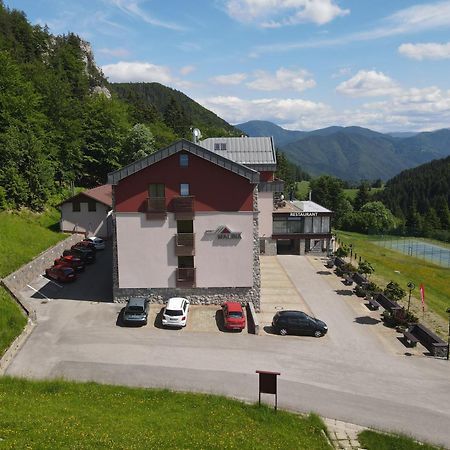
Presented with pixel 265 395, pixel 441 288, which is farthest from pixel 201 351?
pixel 441 288

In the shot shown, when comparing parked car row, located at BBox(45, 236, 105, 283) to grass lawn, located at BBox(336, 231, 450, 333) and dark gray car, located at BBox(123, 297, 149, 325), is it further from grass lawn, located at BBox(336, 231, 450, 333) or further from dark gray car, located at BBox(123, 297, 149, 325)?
grass lawn, located at BBox(336, 231, 450, 333)

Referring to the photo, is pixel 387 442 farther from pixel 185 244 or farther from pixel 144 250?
pixel 144 250

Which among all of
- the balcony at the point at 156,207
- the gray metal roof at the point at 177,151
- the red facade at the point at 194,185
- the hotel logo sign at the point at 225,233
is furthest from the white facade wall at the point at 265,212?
the balcony at the point at 156,207

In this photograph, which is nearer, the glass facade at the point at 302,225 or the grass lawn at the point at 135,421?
the grass lawn at the point at 135,421

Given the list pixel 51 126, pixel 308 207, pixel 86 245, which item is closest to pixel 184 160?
pixel 86 245

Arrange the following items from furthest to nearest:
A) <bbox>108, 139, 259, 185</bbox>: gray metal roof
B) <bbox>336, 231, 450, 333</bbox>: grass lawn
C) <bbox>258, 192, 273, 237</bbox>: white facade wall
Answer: <bbox>258, 192, 273, 237</bbox>: white facade wall, <bbox>336, 231, 450, 333</bbox>: grass lawn, <bbox>108, 139, 259, 185</bbox>: gray metal roof

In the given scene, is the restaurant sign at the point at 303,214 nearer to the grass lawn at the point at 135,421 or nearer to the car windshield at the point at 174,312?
the car windshield at the point at 174,312

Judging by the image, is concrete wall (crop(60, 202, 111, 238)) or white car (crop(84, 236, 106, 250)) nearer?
white car (crop(84, 236, 106, 250))

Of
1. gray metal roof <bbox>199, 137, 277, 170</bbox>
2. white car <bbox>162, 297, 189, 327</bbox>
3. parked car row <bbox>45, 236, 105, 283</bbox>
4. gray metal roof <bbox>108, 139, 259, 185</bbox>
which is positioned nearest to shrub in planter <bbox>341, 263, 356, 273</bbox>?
gray metal roof <bbox>199, 137, 277, 170</bbox>
